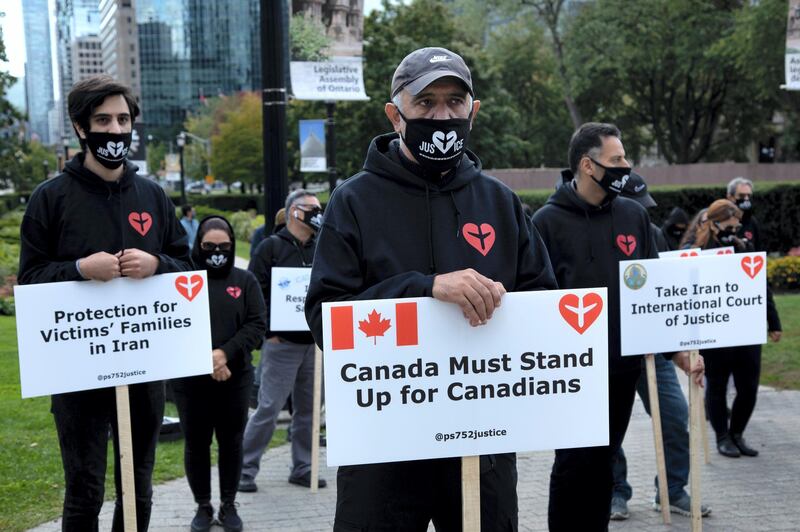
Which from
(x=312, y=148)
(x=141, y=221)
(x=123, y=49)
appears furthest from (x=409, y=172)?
(x=123, y=49)

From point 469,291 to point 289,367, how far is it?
4783 mm

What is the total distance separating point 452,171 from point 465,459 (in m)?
0.94

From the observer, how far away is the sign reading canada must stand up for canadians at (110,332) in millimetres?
4254

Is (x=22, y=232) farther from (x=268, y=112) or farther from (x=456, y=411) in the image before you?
(x=268, y=112)

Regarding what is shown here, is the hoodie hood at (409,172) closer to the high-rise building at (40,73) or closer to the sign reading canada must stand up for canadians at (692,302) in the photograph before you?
the sign reading canada must stand up for canadians at (692,302)

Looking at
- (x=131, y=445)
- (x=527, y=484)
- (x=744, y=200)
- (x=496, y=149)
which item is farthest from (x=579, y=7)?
(x=131, y=445)

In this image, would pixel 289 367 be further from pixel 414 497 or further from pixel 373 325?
pixel 373 325

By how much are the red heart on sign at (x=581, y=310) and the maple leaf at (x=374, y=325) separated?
1.96ft

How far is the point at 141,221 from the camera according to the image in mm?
4535

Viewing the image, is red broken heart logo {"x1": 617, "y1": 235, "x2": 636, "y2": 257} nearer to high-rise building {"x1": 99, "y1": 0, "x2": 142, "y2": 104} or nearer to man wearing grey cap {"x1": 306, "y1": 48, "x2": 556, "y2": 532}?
man wearing grey cap {"x1": 306, "y1": 48, "x2": 556, "y2": 532}

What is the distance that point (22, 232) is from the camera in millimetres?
4332

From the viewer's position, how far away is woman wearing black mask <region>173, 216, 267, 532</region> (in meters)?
6.23

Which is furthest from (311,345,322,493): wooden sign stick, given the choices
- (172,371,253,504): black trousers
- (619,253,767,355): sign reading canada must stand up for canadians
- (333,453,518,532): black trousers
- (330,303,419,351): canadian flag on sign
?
(330,303,419,351): canadian flag on sign

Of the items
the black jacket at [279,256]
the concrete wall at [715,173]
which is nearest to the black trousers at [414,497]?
the black jacket at [279,256]
